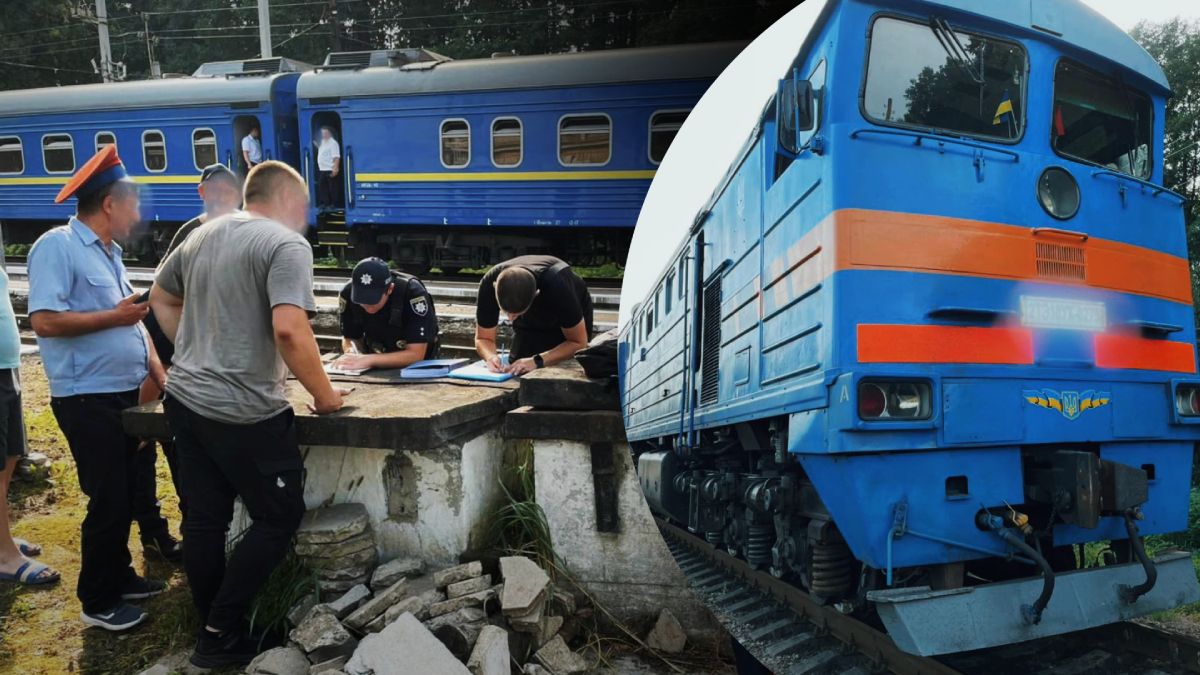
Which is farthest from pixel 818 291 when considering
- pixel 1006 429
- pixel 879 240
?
pixel 1006 429

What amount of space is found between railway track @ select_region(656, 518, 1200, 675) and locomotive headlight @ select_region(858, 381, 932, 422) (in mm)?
468

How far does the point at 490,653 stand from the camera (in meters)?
3.13

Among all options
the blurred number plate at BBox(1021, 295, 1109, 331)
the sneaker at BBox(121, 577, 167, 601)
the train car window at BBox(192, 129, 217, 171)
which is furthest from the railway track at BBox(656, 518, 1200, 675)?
the train car window at BBox(192, 129, 217, 171)

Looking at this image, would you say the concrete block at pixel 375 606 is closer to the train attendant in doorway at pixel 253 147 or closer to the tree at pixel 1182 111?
the tree at pixel 1182 111

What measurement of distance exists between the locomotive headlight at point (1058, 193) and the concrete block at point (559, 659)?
2428 millimetres

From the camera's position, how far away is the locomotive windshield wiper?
1.73m

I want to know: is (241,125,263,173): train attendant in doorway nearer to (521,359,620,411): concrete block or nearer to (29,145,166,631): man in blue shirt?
(29,145,166,631): man in blue shirt

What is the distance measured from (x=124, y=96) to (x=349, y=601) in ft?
28.9

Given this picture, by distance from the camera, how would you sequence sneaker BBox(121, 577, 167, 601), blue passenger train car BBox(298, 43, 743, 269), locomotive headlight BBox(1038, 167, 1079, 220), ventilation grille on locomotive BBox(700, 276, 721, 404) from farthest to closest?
blue passenger train car BBox(298, 43, 743, 269)
sneaker BBox(121, 577, 167, 601)
ventilation grille on locomotive BBox(700, 276, 721, 404)
locomotive headlight BBox(1038, 167, 1079, 220)

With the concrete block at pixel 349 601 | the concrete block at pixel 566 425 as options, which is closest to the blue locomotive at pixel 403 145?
the concrete block at pixel 566 425

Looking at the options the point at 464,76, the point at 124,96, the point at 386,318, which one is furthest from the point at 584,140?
the point at 386,318

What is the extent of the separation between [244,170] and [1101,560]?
391 inches

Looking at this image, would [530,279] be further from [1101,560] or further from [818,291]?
[1101,560]

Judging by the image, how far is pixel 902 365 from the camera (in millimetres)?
1578
